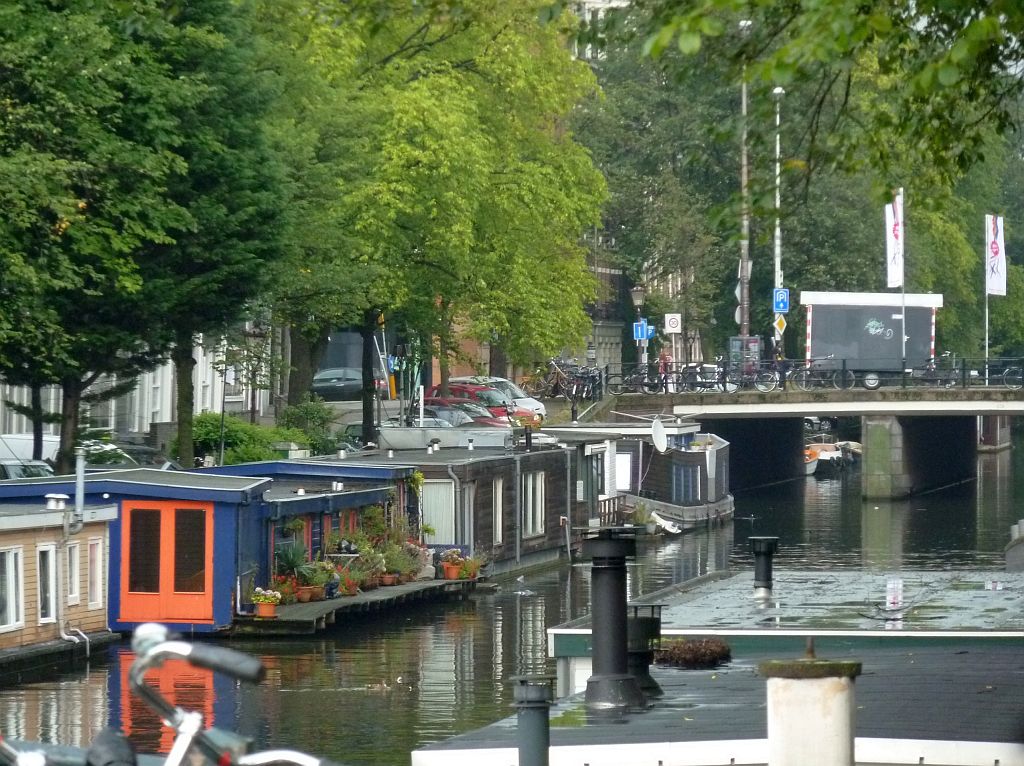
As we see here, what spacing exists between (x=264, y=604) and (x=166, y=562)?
5.23 ft

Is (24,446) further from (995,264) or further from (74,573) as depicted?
(995,264)

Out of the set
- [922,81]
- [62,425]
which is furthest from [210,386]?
[922,81]

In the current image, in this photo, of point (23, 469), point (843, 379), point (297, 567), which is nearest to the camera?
point (297, 567)

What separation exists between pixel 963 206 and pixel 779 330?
18.6 metres

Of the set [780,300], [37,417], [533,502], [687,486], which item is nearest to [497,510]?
[533,502]

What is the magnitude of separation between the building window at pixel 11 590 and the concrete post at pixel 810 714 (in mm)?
17654

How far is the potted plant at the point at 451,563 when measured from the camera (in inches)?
1431

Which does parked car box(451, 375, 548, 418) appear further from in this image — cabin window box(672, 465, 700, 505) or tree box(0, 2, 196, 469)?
tree box(0, 2, 196, 469)

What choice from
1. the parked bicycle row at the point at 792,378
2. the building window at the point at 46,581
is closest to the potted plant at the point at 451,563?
the building window at the point at 46,581

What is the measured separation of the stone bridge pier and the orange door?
34.9 m

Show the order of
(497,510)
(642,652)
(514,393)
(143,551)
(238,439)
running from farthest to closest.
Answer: (514,393), (238,439), (497,510), (143,551), (642,652)

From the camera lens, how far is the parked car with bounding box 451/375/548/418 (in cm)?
5810

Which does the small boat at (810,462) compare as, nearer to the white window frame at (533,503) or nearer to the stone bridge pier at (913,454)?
the stone bridge pier at (913,454)

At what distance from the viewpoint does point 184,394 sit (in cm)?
3606
